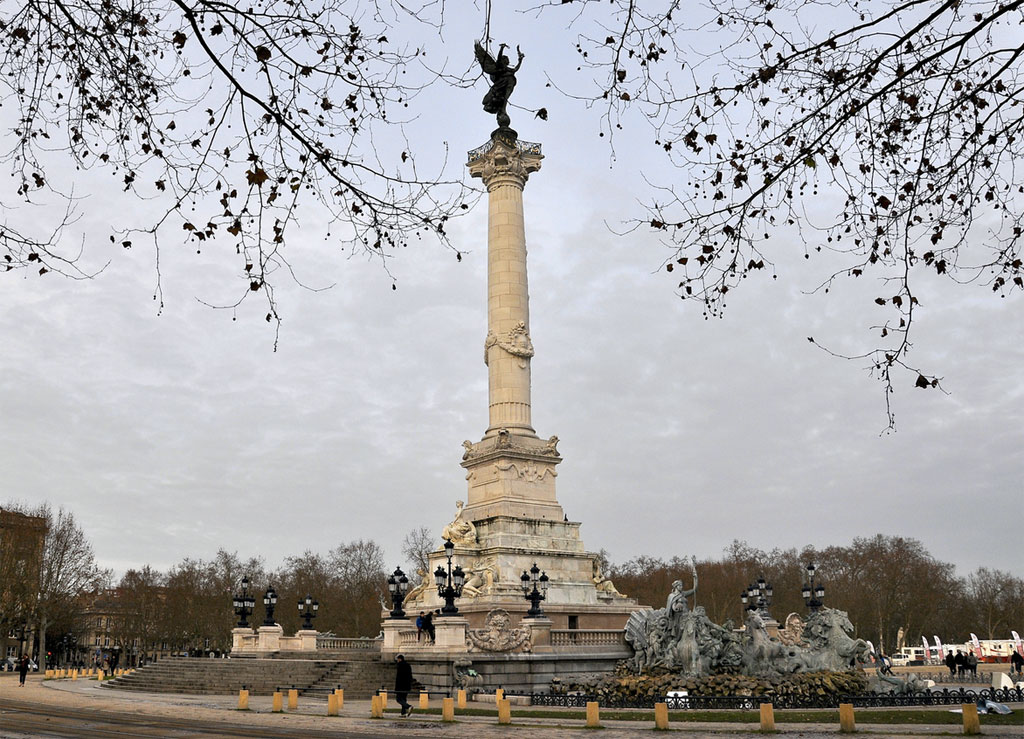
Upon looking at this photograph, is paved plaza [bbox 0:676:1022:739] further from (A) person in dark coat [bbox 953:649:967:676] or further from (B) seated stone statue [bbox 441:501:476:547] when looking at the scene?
(A) person in dark coat [bbox 953:649:967:676]

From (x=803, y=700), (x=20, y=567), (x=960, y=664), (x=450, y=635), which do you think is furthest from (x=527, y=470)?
(x=20, y=567)

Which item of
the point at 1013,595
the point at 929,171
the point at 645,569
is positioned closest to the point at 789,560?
the point at 645,569

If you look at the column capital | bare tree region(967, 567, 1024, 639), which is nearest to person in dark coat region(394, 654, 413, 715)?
the column capital

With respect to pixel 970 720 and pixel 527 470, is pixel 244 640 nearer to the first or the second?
pixel 527 470

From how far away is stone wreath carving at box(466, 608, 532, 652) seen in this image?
2905cm

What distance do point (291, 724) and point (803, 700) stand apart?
13.2 m

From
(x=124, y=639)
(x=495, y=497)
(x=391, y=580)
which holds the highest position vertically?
(x=495, y=497)

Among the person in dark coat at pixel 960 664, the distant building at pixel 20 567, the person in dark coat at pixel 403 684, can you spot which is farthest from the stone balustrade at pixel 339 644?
the distant building at pixel 20 567

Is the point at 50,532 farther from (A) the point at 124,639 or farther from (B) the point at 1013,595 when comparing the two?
(B) the point at 1013,595

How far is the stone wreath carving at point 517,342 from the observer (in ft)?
138

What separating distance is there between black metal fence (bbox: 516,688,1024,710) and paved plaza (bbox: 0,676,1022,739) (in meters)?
1.60

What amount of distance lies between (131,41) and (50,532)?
203 ft

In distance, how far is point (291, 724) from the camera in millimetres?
19953

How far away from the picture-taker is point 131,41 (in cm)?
846
